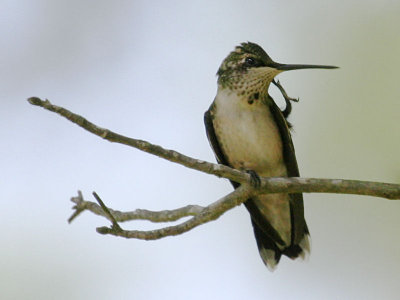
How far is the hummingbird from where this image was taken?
4.68 meters

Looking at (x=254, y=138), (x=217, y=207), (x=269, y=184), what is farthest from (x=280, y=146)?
(x=217, y=207)

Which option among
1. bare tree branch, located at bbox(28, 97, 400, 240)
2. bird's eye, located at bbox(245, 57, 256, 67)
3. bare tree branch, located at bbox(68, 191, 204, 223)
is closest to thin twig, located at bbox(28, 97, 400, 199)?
bare tree branch, located at bbox(28, 97, 400, 240)

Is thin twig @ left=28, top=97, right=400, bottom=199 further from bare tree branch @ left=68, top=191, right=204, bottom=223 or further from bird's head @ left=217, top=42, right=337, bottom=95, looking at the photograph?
bird's head @ left=217, top=42, right=337, bottom=95

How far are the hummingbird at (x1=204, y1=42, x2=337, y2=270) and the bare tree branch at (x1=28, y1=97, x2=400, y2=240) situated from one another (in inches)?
36.2

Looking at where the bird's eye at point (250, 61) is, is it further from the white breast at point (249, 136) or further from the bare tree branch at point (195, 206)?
the bare tree branch at point (195, 206)

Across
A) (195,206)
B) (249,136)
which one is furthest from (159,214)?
(249,136)

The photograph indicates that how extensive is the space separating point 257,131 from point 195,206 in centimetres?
98

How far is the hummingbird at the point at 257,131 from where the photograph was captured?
468 cm

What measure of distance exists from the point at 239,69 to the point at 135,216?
5.34 ft

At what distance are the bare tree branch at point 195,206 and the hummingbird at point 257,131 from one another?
0.92 metres

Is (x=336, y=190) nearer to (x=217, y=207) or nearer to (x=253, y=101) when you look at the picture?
(x=217, y=207)

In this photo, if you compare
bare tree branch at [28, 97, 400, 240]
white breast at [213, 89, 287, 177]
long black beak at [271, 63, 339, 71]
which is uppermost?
long black beak at [271, 63, 339, 71]

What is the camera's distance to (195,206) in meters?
3.96

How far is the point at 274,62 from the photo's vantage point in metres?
4.70
